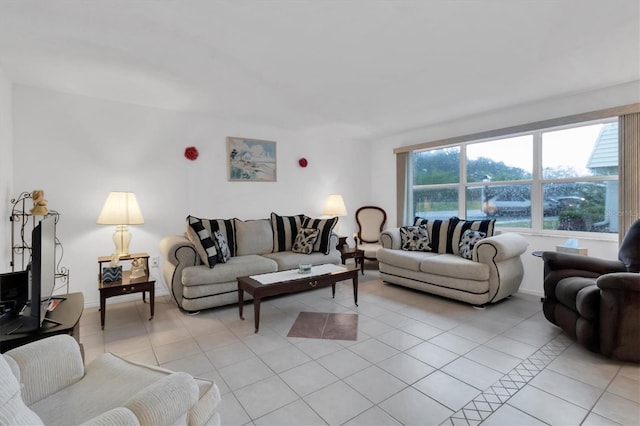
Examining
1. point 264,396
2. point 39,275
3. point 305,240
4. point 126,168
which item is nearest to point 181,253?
point 126,168

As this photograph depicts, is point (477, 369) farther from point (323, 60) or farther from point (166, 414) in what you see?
point (323, 60)

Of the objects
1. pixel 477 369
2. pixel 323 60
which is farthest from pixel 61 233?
pixel 477 369

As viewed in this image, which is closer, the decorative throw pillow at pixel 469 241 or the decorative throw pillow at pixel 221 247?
the decorative throw pillow at pixel 221 247

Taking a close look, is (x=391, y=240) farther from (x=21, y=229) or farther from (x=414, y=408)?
(x=21, y=229)

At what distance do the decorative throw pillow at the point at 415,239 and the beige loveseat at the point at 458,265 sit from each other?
2.8 inches

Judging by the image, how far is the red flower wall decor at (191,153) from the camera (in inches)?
160

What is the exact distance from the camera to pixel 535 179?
13.0 feet

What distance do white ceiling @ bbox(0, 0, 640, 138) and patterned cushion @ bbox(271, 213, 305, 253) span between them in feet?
5.33

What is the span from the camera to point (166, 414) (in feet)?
3.24

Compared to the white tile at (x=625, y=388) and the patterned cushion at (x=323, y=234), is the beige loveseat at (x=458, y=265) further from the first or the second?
the white tile at (x=625, y=388)

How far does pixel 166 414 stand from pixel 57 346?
0.74 metres

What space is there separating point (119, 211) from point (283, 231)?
2.01m

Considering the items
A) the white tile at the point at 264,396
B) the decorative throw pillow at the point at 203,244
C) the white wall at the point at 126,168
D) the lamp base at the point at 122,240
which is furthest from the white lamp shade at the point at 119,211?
the white tile at the point at 264,396

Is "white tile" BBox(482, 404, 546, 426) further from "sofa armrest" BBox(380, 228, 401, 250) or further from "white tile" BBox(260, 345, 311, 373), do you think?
"sofa armrest" BBox(380, 228, 401, 250)
